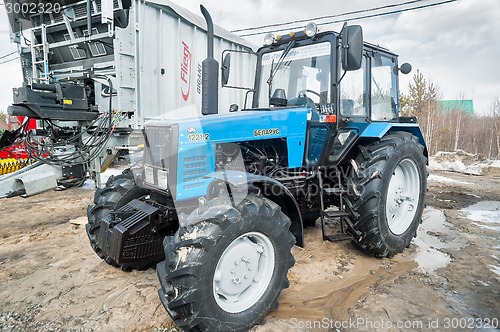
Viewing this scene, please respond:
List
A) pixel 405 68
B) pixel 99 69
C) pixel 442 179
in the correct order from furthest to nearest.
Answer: pixel 442 179 < pixel 99 69 < pixel 405 68

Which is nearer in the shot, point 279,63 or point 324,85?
point 324,85

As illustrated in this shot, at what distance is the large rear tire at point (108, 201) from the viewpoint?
331cm

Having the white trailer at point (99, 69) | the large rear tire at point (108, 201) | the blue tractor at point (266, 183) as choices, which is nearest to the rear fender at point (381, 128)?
the blue tractor at point (266, 183)

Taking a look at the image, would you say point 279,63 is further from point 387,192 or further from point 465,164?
point 465,164

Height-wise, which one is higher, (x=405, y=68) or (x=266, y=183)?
(x=405, y=68)

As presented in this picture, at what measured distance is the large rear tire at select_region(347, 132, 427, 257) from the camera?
3576 mm

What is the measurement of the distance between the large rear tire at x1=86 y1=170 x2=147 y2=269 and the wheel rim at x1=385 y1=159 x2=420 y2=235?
286cm

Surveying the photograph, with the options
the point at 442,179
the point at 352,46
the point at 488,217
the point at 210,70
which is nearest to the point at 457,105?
the point at 442,179

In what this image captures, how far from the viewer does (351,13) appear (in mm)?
9859

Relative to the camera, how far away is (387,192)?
375cm

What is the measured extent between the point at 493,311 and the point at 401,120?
2664mm

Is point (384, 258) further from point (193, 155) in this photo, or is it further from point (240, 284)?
point (193, 155)

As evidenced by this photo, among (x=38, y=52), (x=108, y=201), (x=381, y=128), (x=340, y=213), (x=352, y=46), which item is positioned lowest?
(x=340, y=213)

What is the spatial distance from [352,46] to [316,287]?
223 centimetres
